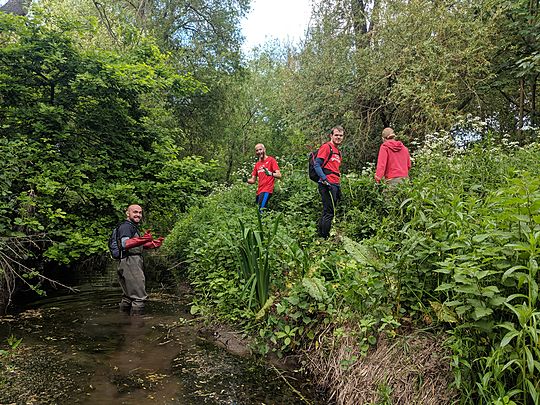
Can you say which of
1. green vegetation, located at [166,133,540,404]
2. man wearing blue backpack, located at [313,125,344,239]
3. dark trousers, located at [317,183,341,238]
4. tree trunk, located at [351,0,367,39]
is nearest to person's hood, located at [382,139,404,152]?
green vegetation, located at [166,133,540,404]

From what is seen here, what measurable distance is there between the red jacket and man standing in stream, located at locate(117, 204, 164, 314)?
421 cm

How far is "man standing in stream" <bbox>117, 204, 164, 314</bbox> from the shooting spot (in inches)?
284

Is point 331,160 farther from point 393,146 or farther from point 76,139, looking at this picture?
point 76,139

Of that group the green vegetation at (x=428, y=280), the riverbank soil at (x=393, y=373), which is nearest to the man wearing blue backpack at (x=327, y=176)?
the green vegetation at (x=428, y=280)

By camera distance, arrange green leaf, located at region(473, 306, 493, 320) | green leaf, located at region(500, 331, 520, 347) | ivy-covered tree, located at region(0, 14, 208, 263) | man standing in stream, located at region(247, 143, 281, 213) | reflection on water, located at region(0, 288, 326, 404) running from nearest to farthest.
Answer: green leaf, located at region(500, 331, 520, 347) < green leaf, located at region(473, 306, 493, 320) < reflection on water, located at region(0, 288, 326, 404) < ivy-covered tree, located at region(0, 14, 208, 263) < man standing in stream, located at region(247, 143, 281, 213)

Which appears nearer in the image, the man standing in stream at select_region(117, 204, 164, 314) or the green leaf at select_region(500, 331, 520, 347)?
the green leaf at select_region(500, 331, 520, 347)

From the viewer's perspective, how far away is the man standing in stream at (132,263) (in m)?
7.20

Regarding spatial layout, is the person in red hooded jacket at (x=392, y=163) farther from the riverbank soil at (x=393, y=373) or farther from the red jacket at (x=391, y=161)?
the riverbank soil at (x=393, y=373)

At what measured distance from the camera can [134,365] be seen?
4703mm

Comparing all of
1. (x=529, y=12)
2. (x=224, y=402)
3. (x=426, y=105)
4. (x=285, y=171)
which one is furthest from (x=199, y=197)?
(x=529, y=12)

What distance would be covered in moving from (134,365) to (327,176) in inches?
175

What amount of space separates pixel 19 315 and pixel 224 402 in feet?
16.0

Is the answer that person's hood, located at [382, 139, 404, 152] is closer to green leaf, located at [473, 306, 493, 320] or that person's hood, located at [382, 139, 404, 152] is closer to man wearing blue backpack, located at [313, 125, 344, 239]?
man wearing blue backpack, located at [313, 125, 344, 239]

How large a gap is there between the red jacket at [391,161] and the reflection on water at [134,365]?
168 inches
